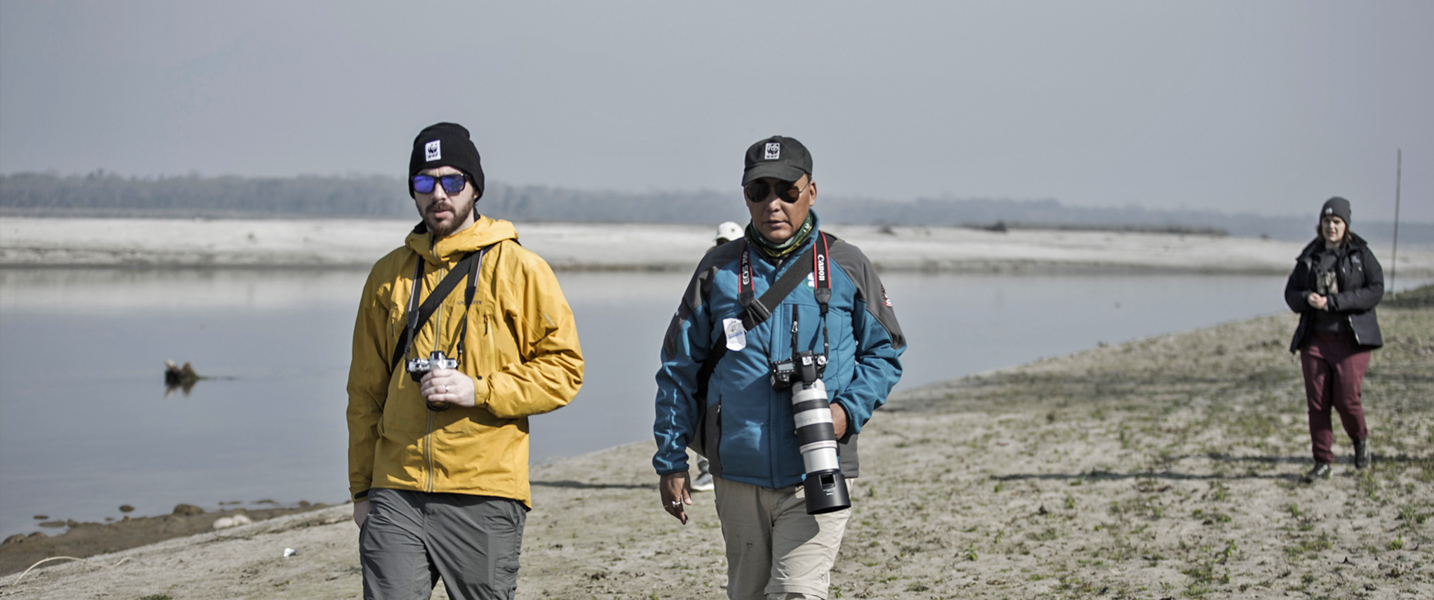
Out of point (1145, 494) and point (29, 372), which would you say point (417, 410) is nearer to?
point (1145, 494)

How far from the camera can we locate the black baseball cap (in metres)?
3.46

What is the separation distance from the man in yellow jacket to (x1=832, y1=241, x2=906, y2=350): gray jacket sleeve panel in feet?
2.84

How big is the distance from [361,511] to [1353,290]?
663 cm

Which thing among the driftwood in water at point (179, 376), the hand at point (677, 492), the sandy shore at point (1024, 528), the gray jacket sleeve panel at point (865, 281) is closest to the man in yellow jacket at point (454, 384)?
the hand at point (677, 492)

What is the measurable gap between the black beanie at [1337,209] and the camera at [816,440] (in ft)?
18.4

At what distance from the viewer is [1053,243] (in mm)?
83125

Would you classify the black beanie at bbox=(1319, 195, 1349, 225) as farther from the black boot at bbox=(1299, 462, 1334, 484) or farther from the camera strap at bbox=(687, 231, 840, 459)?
the camera strap at bbox=(687, 231, 840, 459)

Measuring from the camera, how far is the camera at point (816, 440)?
326 cm

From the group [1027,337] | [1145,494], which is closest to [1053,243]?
[1027,337]

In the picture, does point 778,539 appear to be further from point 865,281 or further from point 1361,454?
point 1361,454

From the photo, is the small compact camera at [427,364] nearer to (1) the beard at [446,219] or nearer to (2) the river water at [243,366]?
(1) the beard at [446,219]

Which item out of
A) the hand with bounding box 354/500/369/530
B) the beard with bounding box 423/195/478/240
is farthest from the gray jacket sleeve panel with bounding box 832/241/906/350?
the hand with bounding box 354/500/369/530

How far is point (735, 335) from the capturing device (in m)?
3.41

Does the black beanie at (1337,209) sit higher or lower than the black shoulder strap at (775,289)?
higher
